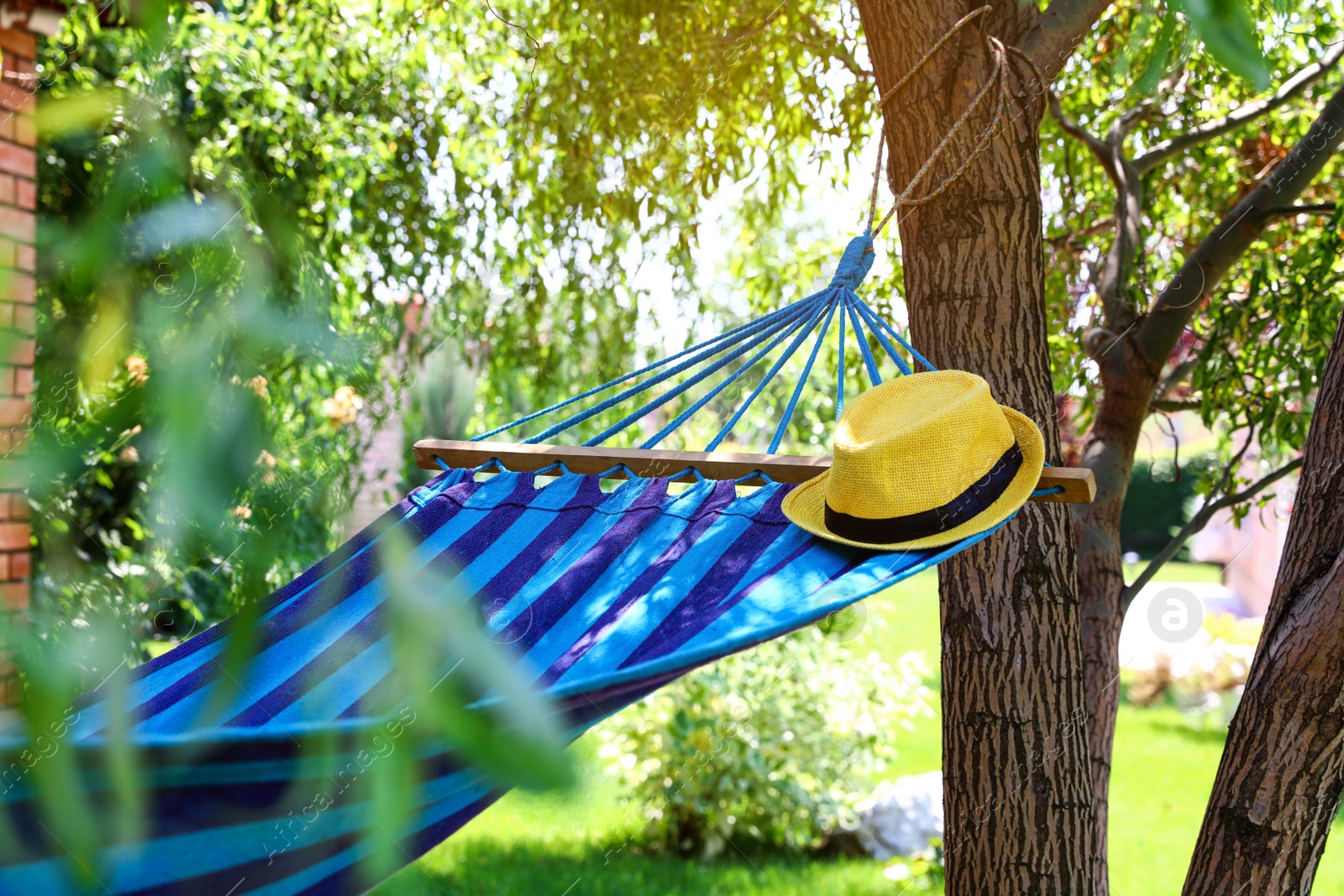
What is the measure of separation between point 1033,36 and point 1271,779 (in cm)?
111

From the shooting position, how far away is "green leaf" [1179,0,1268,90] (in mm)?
397

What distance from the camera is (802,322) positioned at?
179 centimetres

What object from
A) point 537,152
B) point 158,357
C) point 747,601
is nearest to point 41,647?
point 158,357

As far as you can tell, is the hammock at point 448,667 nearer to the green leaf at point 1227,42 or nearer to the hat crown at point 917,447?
the hat crown at point 917,447

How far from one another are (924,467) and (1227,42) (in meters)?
0.89

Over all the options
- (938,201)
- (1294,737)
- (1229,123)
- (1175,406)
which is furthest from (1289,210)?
(1294,737)

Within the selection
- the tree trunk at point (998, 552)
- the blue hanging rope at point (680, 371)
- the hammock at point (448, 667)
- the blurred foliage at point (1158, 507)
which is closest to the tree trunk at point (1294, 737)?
the tree trunk at point (998, 552)

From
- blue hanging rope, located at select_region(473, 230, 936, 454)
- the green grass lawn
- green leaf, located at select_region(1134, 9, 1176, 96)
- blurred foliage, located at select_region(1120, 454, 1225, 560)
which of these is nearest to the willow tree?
blue hanging rope, located at select_region(473, 230, 936, 454)

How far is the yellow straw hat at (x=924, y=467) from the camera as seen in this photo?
1.25 meters

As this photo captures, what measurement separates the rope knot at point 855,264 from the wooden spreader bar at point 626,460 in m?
0.34

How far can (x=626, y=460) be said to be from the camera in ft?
5.37

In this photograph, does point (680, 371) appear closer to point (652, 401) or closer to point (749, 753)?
point (652, 401)

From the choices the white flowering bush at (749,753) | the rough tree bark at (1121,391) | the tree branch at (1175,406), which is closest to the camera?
the rough tree bark at (1121,391)

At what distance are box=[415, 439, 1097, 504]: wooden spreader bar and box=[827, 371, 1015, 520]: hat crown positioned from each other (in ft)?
0.63
